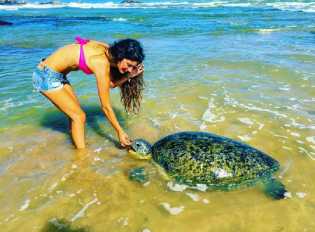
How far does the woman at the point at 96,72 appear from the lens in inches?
159

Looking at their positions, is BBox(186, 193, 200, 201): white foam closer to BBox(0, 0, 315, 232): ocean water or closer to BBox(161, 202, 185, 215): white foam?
BBox(0, 0, 315, 232): ocean water

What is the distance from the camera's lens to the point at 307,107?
6.35 meters

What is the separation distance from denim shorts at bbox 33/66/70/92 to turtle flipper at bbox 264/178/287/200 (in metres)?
2.65

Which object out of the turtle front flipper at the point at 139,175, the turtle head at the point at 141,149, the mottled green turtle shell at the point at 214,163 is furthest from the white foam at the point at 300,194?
the turtle head at the point at 141,149

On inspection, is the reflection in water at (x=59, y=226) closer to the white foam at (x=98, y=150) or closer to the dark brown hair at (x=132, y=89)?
the white foam at (x=98, y=150)

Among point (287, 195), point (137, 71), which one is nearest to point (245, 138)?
point (287, 195)

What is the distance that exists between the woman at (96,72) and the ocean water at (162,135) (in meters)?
0.59

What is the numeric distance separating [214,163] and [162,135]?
1.47 metres

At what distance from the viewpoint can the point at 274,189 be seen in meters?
3.95

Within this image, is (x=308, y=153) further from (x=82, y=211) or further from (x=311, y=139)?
(x=82, y=211)

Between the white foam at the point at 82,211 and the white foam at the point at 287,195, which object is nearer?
the white foam at the point at 82,211

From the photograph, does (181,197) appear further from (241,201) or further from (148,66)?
(148,66)

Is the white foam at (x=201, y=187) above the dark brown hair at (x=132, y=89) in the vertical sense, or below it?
below

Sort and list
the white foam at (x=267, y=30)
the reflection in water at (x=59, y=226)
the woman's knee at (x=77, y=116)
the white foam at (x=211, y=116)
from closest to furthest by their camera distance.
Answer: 1. the reflection in water at (x=59, y=226)
2. the woman's knee at (x=77, y=116)
3. the white foam at (x=211, y=116)
4. the white foam at (x=267, y=30)
